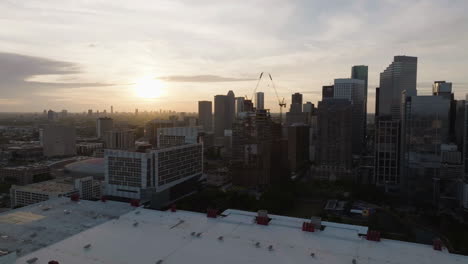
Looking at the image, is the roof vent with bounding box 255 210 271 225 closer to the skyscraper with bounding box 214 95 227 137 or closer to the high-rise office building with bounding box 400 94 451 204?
the high-rise office building with bounding box 400 94 451 204

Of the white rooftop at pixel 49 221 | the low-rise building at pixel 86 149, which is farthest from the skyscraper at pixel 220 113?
the white rooftop at pixel 49 221

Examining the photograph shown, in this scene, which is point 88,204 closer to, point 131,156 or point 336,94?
point 131,156

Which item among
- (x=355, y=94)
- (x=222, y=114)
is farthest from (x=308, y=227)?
(x=222, y=114)

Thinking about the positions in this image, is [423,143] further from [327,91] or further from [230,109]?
[230,109]

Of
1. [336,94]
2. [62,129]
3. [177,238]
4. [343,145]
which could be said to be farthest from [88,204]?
[336,94]

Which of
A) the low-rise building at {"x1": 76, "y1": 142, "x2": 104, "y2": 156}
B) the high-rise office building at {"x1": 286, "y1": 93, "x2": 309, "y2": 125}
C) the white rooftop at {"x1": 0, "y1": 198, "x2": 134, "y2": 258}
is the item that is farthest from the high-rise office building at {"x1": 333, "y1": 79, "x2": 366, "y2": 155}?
the white rooftop at {"x1": 0, "y1": 198, "x2": 134, "y2": 258}
